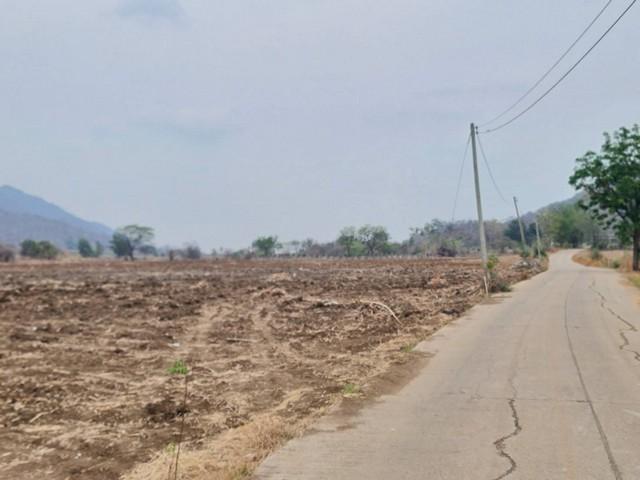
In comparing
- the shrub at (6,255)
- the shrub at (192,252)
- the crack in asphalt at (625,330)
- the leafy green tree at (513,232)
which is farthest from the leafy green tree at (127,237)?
the crack in asphalt at (625,330)

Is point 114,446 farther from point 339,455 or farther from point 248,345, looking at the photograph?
point 248,345

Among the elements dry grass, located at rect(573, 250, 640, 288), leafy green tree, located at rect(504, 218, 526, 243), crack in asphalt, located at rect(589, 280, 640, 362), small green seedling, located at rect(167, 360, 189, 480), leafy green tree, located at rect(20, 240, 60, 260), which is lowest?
crack in asphalt, located at rect(589, 280, 640, 362)

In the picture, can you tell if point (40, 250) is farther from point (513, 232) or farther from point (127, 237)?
point (513, 232)

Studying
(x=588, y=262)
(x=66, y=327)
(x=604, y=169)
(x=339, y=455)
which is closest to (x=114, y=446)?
(x=339, y=455)

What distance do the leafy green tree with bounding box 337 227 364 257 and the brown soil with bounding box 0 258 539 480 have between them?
323 ft

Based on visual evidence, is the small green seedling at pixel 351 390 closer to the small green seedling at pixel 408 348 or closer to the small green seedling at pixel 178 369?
the small green seedling at pixel 408 348

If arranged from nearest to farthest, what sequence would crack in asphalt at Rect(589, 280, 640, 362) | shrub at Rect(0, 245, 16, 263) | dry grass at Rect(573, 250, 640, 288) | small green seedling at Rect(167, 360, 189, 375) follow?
crack in asphalt at Rect(589, 280, 640, 362) < small green seedling at Rect(167, 360, 189, 375) < dry grass at Rect(573, 250, 640, 288) < shrub at Rect(0, 245, 16, 263)

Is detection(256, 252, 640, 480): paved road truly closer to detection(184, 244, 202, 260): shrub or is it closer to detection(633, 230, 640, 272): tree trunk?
detection(633, 230, 640, 272): tree trunk

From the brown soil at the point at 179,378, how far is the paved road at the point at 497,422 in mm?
623

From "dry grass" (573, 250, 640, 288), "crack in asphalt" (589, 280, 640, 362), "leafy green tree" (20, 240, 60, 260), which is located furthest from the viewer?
"leafy green tree" (20, 240, 60, 260)

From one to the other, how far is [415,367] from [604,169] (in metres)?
33.8

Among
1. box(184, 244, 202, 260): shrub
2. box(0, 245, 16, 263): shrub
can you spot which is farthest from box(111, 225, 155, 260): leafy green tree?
box(0, 245, 16, 263): shrub

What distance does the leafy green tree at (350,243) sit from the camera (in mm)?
122438

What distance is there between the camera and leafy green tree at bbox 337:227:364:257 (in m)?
122
